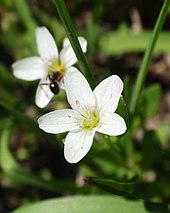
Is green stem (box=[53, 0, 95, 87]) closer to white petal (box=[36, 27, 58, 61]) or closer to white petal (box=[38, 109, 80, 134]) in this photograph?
white petal (box=[38, 109, 80, 134])

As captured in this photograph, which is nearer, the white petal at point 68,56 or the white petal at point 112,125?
the white petal at point 112,125

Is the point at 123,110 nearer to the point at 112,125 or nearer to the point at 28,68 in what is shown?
the point at 112,125

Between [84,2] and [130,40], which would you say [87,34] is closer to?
[130,40]

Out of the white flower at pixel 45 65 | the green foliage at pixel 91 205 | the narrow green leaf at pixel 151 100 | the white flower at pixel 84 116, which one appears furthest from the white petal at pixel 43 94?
the narrow green leaf at pixel 151 100

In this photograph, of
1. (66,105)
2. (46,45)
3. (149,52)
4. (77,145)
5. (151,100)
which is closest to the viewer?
(77,145)

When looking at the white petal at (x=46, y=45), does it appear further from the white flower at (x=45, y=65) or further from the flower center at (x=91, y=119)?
the flower center at (x=91, y=119)

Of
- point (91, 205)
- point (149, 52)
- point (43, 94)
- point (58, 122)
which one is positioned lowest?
point (91, 205)

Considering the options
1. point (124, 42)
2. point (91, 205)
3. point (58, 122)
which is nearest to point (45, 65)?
point (58, 122)

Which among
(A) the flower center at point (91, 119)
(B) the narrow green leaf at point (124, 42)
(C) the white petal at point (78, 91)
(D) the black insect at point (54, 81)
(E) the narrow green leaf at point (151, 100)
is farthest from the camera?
(B) the narrow green leaf at point (124, 42)
